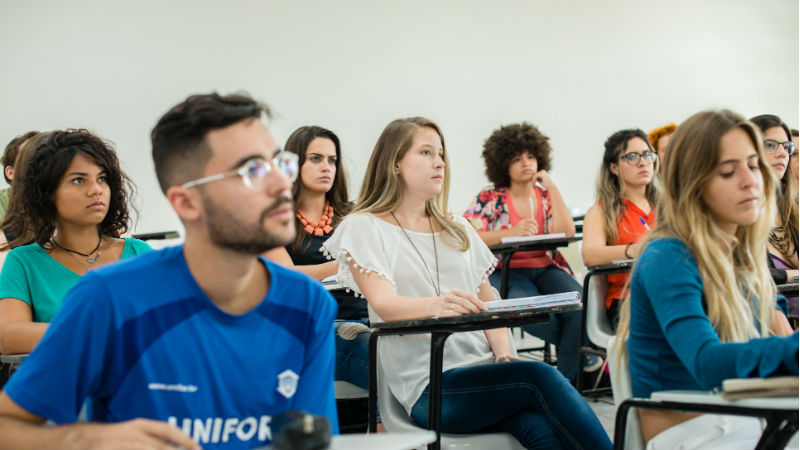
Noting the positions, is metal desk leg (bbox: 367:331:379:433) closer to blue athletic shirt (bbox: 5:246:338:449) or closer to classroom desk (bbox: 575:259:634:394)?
blue athletic shirt (bbox: 5:246:338:449)

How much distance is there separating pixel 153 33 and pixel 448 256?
11.9 ft

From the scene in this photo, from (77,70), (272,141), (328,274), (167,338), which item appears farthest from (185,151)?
(77,70)

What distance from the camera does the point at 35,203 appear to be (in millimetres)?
2057

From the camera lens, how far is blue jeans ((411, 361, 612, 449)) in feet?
5.75

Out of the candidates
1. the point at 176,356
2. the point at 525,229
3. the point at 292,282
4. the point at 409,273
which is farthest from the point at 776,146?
the point at 176,356

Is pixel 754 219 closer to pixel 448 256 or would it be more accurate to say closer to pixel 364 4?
pixel 448 256

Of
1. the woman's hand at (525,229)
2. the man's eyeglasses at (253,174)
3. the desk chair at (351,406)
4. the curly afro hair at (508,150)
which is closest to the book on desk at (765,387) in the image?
the man's eyeglasses at (253,174)

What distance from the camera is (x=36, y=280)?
2039 mm

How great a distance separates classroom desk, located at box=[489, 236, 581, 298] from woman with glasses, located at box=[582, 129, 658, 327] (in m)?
0.16

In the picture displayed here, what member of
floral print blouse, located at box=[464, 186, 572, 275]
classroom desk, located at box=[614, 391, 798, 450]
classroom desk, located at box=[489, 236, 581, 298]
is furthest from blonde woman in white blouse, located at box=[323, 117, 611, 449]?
floral print blouse, located at box=[464, 186, 572, 275]

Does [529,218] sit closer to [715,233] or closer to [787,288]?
[787,288]

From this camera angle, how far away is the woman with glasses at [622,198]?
3.38 meters

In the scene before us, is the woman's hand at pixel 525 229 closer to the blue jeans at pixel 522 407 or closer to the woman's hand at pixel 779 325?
the blue jeans at pixel 522 407

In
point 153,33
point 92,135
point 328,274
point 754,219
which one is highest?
point 153,33
